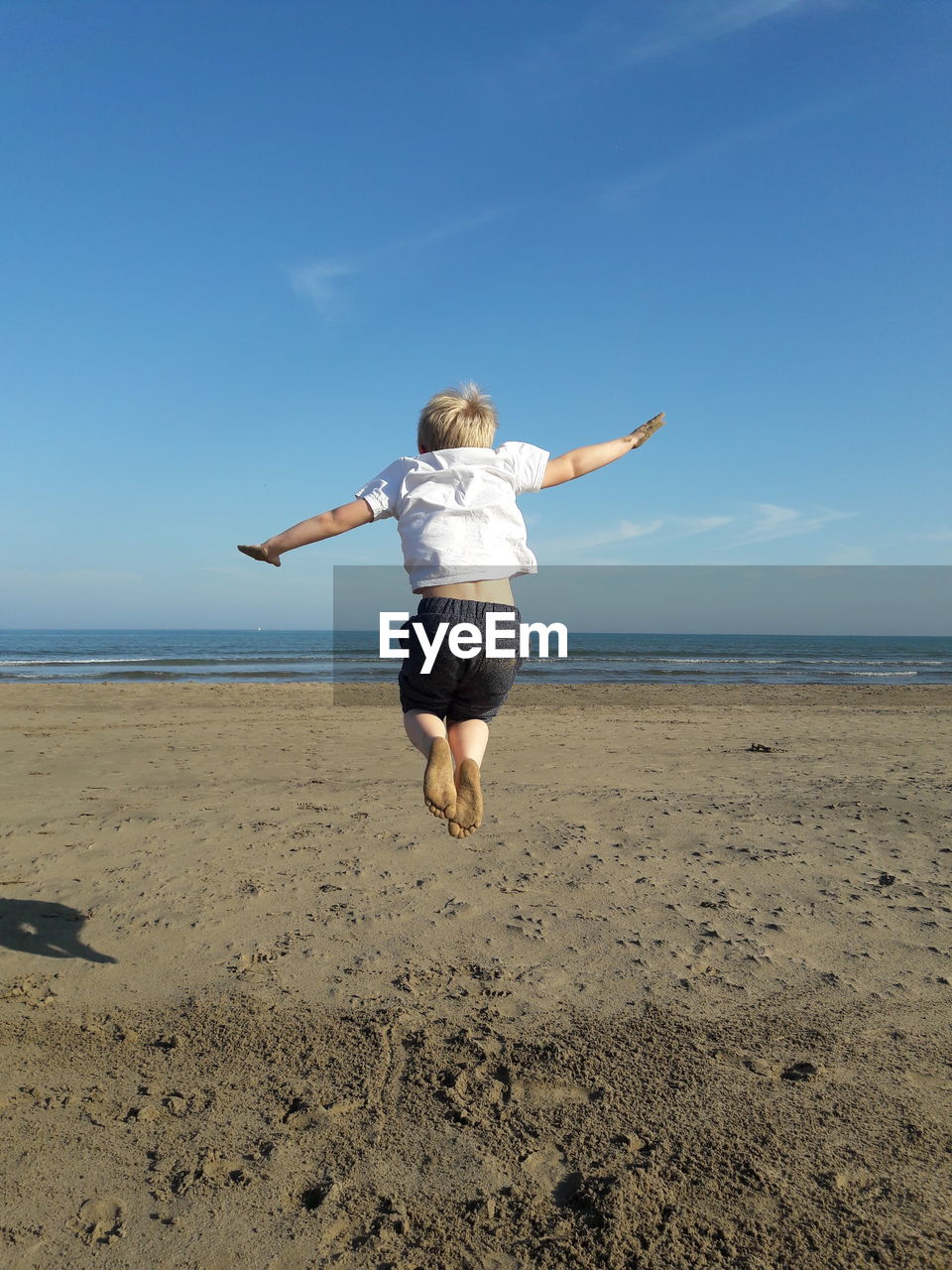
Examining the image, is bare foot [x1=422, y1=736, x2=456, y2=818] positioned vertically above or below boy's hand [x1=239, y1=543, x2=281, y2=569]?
below

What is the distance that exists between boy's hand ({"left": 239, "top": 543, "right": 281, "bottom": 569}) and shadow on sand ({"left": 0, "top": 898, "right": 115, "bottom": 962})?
2.55 metres

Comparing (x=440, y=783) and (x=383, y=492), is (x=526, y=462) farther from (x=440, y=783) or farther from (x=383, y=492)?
(x=440, y=783)

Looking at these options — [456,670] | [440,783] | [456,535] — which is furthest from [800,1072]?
[456,535]

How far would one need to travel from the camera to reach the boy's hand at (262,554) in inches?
132

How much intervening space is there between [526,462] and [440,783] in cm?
137

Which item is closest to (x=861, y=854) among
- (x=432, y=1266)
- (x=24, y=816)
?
(x=432, y=1266)

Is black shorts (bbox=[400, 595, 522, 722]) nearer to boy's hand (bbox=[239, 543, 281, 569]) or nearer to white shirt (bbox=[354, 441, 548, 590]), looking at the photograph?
white shirt (bbox=[354, 441, 548, 590])

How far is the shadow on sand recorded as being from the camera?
4.58 metres

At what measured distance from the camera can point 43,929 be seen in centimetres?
482

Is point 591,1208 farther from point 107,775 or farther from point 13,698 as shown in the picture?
point 13,698

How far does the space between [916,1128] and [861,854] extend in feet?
10.7

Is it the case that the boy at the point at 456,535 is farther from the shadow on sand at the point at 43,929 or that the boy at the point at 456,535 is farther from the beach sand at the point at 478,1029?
the shadow on sand at the point at 43,929

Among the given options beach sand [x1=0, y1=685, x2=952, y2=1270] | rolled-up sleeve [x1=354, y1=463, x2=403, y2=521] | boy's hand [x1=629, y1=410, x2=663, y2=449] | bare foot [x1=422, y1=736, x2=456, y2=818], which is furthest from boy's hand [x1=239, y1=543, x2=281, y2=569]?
beach sand [x1=0, y1=685, x2=952, y2=1270]

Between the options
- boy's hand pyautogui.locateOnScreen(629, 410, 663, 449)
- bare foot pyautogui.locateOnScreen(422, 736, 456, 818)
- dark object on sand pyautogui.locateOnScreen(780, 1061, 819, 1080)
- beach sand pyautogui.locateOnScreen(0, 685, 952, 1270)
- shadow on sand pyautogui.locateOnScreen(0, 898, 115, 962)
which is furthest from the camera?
shadow on sand pyautogui.locateOnScreen(0, 898, 115, 962)
